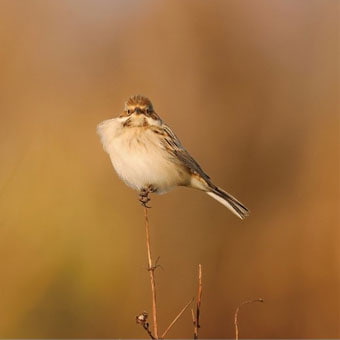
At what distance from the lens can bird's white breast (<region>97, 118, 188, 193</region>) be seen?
4254 millimetres

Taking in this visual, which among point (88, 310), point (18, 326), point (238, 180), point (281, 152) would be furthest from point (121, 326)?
point (281, 152)

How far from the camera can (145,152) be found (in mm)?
4316

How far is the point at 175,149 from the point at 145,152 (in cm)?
26

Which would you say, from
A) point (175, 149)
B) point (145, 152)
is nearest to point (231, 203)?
point (175, 149)

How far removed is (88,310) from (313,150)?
2.30m

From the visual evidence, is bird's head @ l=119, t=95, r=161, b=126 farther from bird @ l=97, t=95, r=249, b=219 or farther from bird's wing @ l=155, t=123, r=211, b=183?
bird's wing @ l=155, t=123, r=211, b=183

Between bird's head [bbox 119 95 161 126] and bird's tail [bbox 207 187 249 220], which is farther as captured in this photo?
bird's tail [bbox 207 187 249 220]

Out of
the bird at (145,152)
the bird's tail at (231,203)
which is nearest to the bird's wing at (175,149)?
the bird at (145,152)

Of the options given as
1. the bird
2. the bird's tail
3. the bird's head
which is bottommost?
the bird's tail

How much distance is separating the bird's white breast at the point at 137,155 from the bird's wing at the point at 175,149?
38 millimetres

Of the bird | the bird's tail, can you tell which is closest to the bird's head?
the bird

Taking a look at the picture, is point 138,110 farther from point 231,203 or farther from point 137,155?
point 231,203

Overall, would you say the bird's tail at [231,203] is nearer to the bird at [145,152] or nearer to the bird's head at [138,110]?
the bird at [145,152]

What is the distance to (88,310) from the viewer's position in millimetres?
5828
